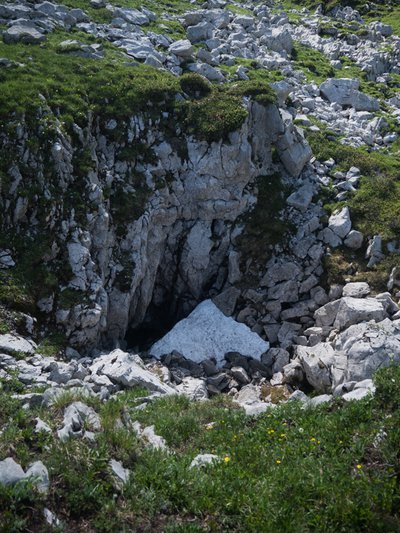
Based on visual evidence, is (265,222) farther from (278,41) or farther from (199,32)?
(278,41)

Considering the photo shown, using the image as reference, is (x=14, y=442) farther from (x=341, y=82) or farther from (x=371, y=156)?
(x=341, y=82)

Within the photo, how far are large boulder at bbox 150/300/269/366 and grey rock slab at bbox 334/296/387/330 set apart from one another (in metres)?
3.71

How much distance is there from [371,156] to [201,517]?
86.0 feet

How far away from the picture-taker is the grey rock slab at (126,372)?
15.2m

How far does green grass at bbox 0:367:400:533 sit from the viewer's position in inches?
299

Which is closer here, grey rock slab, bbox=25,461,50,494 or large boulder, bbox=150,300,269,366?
grey rock slab, bbox=25,461,50,494

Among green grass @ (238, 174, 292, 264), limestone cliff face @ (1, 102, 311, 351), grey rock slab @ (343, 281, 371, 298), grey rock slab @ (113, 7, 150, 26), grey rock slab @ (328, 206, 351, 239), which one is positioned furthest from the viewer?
grey rock slab @ (113, 7, 150, 26)

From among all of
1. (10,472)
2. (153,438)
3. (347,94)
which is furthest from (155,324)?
(347,94)

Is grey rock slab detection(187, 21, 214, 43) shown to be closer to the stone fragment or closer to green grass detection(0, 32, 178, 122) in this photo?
green grass detection(0, 32, 178, 122)

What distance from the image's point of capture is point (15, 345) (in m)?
15.4

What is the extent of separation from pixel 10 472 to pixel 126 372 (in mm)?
7976

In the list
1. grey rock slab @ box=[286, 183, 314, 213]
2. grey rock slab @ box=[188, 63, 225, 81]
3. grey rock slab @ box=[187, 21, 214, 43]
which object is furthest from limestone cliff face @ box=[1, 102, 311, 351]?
grey rock slab @ box=[187, 21, 214, 43]

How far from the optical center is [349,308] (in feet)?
66.4

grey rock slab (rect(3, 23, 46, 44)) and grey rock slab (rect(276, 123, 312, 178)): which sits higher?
grey rock slab (rect(3, 23, 46, 44))
